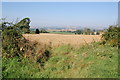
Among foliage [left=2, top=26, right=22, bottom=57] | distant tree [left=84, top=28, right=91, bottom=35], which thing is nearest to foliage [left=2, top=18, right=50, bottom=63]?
foliage [left=2, top=26, right=22, bottom=57]

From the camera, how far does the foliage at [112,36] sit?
6.12 meters

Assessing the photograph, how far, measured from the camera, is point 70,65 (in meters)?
4.78

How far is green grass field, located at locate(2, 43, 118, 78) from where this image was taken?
4.28 metres

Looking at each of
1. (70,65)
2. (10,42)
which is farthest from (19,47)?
(70,65)

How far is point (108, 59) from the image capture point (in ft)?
16.5

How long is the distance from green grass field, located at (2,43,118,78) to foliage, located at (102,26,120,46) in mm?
381

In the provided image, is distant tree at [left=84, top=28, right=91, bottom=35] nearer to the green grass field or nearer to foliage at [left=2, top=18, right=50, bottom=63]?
the green grass field

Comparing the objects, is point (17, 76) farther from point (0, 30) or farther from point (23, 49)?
point (0, 30)

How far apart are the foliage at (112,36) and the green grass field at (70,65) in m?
0.38

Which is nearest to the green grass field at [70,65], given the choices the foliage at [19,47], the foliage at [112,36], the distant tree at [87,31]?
the foliage at [19,47]

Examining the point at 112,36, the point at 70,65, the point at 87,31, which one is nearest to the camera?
the point at 70,65

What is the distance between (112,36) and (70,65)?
8.76ft

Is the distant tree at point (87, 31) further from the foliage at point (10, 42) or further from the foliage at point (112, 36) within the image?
the foliage at point (10, 42)

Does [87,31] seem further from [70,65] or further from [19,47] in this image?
[70,65]
